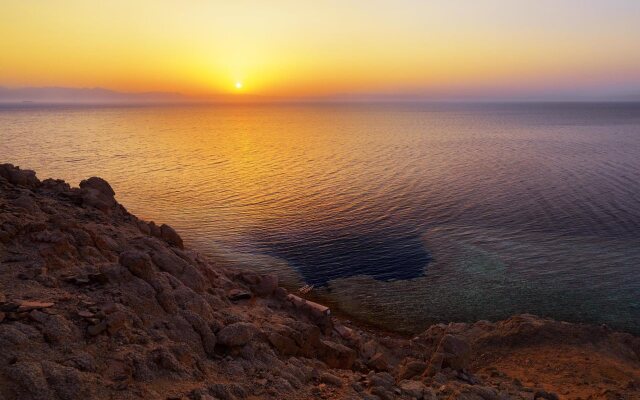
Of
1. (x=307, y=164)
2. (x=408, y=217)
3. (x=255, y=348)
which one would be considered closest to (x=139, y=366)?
(x=255, y=348)

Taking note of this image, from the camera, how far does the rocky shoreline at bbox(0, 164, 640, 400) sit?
42.6ft

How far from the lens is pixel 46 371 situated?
11.8 meters

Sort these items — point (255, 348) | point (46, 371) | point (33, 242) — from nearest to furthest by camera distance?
point (46, 371)
point (255, 348)
point (33, 242)

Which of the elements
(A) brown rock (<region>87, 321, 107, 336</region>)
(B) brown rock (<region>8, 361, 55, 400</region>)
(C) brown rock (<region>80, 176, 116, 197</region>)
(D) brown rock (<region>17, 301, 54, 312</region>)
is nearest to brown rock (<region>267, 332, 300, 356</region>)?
(A) brown rock (<region>87, 321, 107, 336</region>)

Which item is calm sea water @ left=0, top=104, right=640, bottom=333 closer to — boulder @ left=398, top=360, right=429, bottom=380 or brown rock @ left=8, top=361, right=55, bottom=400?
boulder @ left=398, top=360, right=429, bottom=380

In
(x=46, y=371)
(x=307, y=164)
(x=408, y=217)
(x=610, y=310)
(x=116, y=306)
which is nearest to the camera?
(x=46, y=371)

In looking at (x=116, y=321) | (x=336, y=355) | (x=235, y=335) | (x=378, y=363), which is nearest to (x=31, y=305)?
(x=116, y=321)

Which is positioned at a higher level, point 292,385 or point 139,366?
point 139,366

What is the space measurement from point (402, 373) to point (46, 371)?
1334 centimetres

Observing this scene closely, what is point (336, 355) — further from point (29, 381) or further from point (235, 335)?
point (29, 381)

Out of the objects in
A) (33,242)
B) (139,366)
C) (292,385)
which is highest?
(33,242)

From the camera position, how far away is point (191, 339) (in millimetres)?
15898

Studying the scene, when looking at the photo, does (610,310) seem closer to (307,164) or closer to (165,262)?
(165,262)

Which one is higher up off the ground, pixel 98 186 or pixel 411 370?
pixel 98 186
